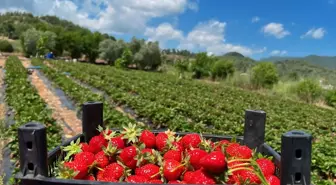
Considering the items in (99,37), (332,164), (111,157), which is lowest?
(332,164)

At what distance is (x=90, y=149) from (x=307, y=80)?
71.7 feet

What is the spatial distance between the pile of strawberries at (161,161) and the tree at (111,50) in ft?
163

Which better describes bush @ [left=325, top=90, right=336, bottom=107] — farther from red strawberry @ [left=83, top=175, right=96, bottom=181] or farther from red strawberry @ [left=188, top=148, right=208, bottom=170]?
red strawberry @ [left=83, top=175, right=96, bottom=181]

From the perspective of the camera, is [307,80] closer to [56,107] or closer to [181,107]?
[181,107]

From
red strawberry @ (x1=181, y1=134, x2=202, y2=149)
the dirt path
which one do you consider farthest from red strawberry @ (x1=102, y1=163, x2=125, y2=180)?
the dirt path

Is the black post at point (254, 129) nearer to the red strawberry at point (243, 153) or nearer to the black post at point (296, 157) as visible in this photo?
the red strawberry at point (243, 153)

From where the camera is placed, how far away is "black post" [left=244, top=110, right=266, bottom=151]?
68.3 inches

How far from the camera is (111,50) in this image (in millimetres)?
50875

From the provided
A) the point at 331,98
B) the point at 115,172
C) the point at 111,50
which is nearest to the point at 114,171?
the point at 115,172

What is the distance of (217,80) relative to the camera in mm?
32750

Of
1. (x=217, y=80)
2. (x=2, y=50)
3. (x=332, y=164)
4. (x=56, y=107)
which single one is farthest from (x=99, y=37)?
(x=332, y=164)

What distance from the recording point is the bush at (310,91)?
20953 millimetres

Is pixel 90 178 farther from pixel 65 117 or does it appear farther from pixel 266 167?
pixel 65 117

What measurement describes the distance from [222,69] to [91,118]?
31165 millimetres
